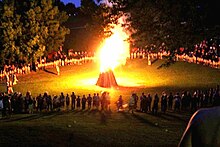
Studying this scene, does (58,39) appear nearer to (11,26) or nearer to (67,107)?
(11,26)

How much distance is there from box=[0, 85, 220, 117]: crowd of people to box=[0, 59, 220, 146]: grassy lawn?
0.91 metres

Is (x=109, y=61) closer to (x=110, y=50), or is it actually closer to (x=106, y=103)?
(x=110, y=50)

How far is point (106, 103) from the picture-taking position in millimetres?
23891

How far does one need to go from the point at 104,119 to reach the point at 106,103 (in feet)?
11.0

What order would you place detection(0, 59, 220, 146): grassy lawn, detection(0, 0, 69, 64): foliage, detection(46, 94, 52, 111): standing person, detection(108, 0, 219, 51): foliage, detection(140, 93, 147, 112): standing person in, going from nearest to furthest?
detection(108, 0, 219, 51): foliage < detection(0, 59, 220, 146): grassy lawn < detection(140, 93, 147, 112): standing person < detection(46, 94, 52, 111): standing person < detection(0, 0, 69, 64): foliage

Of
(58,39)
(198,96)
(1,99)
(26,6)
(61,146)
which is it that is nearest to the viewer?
(61,146)

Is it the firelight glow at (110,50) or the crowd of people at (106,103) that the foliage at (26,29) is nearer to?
the firelight glow at (110,50)

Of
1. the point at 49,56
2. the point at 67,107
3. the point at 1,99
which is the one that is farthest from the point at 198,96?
the point at 49,56

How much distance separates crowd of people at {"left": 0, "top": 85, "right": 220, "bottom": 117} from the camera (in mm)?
23142

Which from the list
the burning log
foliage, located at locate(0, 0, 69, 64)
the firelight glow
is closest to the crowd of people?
the burning log

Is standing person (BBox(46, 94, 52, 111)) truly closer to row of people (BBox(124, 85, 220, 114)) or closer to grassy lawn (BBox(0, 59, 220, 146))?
grassy lawn (BBox(0, 59, 220, 146))

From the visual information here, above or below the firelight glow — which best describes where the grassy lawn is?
below

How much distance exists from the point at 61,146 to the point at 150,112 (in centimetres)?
1074

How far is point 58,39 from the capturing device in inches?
1973
